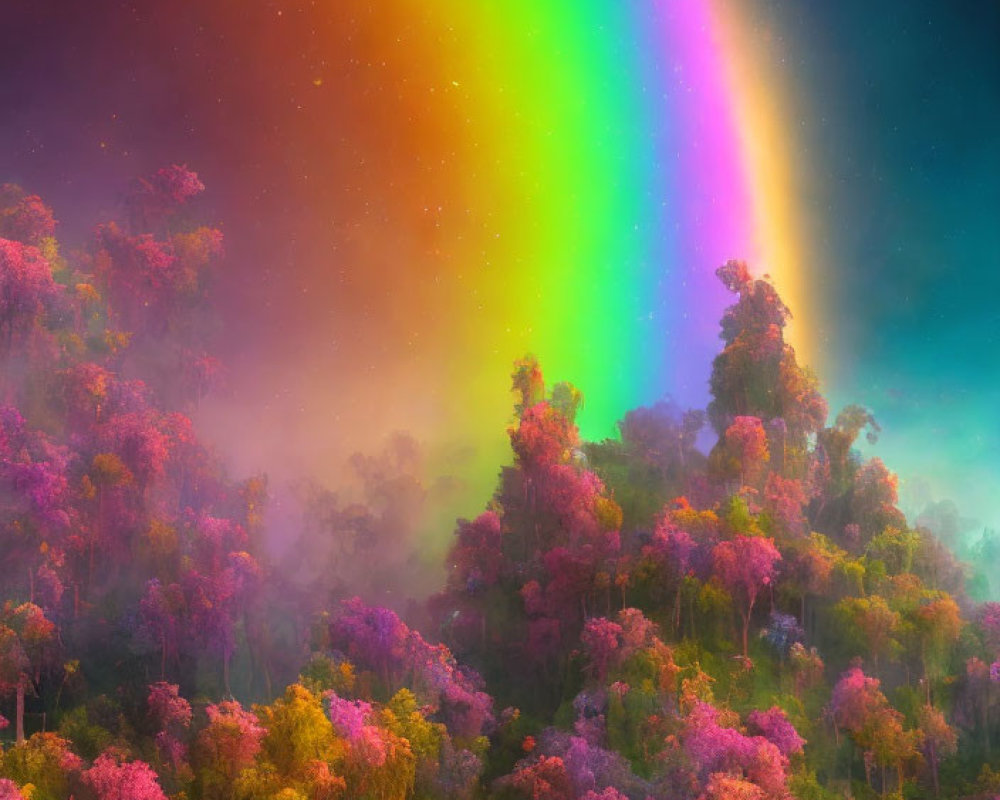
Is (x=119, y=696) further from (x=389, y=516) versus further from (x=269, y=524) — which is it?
(x=389, y=516)

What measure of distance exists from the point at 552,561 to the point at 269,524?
19.3 metres

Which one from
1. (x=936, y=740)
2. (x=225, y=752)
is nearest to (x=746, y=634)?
(x=936, y=740)

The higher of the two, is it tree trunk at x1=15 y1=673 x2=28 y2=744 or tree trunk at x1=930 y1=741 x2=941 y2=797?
tree trunk at x1=930 y1=741 x2=941 y2=797

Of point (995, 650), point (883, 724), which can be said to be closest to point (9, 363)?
point (883, 724)

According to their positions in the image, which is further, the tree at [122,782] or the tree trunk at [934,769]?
the tree trunk at [934,769]

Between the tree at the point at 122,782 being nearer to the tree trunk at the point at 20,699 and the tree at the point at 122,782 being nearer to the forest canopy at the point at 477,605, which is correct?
the forest canopy at the point at 477,605

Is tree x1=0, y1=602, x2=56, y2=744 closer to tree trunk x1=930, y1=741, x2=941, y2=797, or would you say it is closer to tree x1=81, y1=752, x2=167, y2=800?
tree x1=81, y1=752, x2=167, y2=800

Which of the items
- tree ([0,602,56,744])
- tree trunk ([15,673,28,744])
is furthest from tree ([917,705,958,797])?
tree trunk ([15,673,28,744])

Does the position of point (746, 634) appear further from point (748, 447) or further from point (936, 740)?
point (748, 447)

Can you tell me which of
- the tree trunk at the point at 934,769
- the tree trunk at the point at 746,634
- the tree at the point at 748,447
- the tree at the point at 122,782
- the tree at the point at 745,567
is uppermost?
the tree at the point at 748,447

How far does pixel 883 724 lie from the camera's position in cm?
2942

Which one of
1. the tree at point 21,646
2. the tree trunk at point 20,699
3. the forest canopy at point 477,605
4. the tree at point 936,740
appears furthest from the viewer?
the tree at point 21,646

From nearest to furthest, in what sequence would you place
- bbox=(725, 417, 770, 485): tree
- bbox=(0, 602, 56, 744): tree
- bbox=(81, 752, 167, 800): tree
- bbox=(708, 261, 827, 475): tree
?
bbox=(81, 752, 167, 800): tree
bbox=(0, 602, 56, 744): tree
bbox=(725, 417, 770, 485): tree
bbox=(708, 261, 827, 475): tree

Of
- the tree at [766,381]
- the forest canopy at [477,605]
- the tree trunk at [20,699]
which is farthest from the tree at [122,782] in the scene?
the tree at [766,381]
